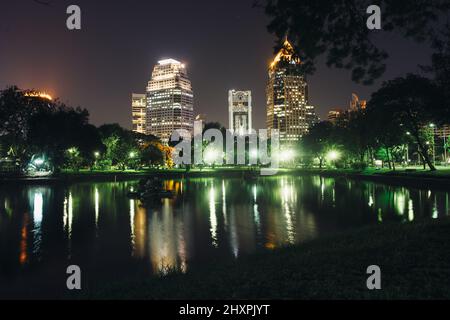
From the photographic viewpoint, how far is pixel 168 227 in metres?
17.4

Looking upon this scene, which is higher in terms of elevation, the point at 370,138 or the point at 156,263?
the point at 370,138

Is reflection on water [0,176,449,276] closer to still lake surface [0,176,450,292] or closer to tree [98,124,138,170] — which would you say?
still lake surface [0,176,450,292]

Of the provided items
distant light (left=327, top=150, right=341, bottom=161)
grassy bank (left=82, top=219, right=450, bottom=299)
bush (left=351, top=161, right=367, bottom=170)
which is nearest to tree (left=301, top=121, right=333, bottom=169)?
distant light (left=327, top=150, right=341, bottom=161)

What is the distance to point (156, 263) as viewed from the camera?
11461 mm

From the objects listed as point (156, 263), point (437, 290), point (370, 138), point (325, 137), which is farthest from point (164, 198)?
point (325, 137)

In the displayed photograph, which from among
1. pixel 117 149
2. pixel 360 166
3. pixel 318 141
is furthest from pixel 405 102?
pixel 117 149

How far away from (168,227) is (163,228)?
0.35 metres

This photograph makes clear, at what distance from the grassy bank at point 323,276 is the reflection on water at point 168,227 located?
2.33 meters

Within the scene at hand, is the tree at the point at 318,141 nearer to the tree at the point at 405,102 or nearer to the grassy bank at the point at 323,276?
the tree at the point at 405,102

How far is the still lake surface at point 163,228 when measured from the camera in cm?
1188

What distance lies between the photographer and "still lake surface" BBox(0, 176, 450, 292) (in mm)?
11883

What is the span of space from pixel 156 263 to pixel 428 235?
8.51 meters

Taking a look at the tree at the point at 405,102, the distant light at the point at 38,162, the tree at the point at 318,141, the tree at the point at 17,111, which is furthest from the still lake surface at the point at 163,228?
the tree at the point at 318,141
